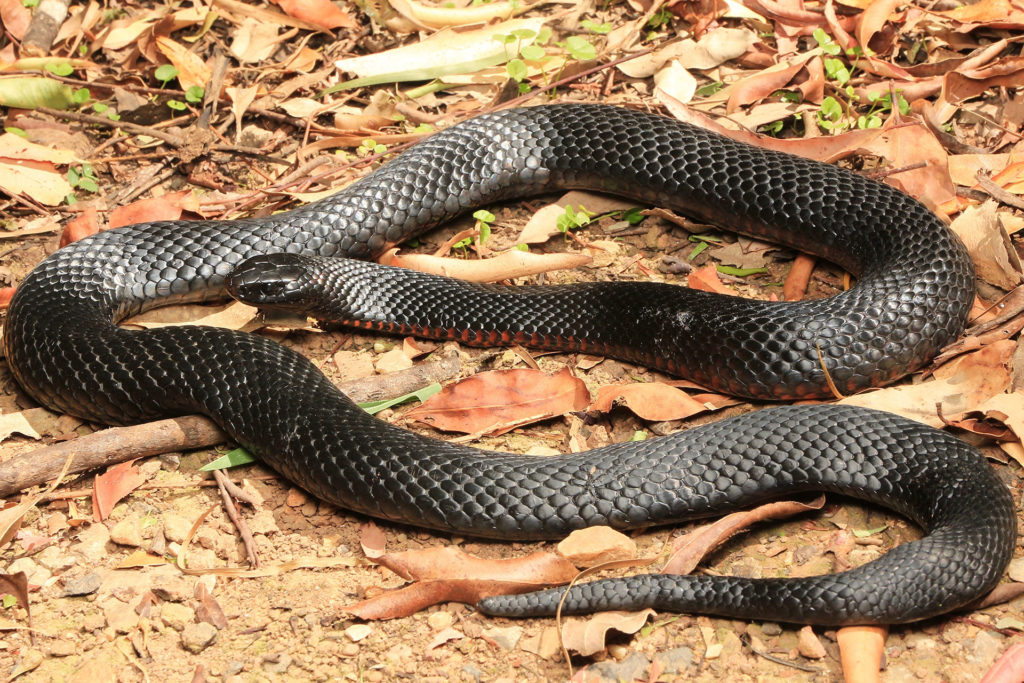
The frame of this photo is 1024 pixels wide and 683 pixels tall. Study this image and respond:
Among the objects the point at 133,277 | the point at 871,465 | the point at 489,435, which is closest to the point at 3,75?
the point at 133,277

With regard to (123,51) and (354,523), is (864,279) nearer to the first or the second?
(354,523)

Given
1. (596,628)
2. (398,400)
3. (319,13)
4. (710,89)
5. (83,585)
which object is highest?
(319,13)

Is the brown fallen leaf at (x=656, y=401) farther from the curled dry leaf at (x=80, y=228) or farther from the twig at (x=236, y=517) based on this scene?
the curled dry leaf at (x=80, y=228)

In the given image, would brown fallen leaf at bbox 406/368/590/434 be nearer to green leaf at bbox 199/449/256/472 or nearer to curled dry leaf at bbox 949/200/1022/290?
green leaf at bbox 199/449/256/472

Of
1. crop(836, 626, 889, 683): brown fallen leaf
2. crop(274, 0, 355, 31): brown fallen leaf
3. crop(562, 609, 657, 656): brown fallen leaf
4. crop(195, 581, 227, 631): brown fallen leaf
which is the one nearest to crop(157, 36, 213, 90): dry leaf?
crop(274, 0, 355, 31): brown fallen leaf

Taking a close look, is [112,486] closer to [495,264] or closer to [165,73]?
[495,264]

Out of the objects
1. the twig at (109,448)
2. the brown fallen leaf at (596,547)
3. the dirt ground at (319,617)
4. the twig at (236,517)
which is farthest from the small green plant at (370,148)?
the brown fallen leaf at (596,547)

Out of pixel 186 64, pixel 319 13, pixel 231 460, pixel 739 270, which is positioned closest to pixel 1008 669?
pixel 739 270
